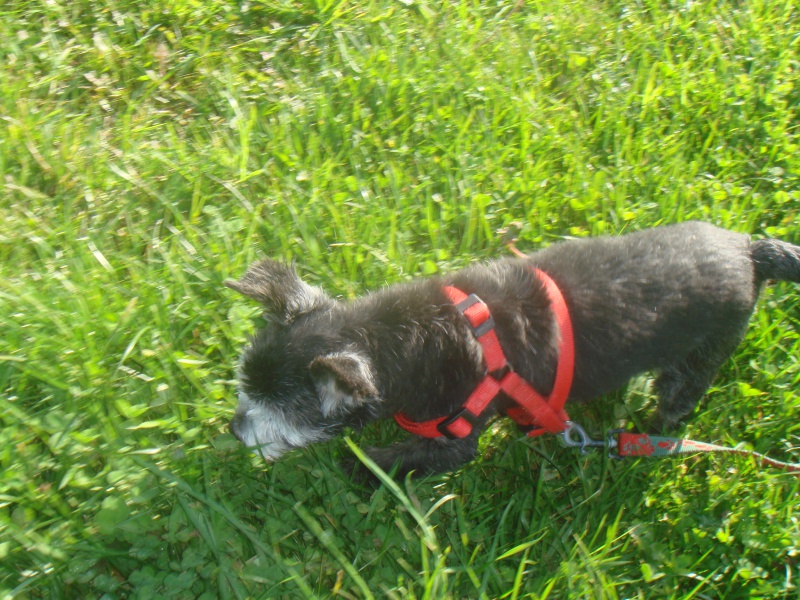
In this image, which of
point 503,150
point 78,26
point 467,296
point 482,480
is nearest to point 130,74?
point 78,26

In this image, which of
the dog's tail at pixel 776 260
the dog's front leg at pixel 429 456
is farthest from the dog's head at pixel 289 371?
the dog's tail at pixel 776 260

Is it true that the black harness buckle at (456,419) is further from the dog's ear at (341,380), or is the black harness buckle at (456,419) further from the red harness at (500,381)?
the dog's ear at (341,380)

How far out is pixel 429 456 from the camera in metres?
3.30

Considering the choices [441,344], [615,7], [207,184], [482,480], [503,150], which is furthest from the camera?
[615,7]

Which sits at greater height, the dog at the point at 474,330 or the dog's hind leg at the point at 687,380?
the dog at the point at 474,330

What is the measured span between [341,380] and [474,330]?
71cm

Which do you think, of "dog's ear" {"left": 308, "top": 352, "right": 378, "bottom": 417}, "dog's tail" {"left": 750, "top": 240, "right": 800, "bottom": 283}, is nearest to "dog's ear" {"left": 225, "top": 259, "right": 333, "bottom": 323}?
"dog's ear" {"left": 308, "top": 352, "right": 378, "bottom": 417}

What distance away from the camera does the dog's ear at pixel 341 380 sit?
2518 mm

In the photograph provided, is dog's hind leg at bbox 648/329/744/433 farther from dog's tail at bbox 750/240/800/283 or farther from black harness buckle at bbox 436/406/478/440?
black harness buckle at bbox 436/406/478/440

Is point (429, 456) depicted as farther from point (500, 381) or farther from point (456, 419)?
point (500, 381)

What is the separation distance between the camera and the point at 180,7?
463 cm

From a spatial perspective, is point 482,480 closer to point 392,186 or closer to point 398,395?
point 398,395

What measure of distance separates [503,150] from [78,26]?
2976mm

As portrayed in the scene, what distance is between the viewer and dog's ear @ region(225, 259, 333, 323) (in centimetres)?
309
